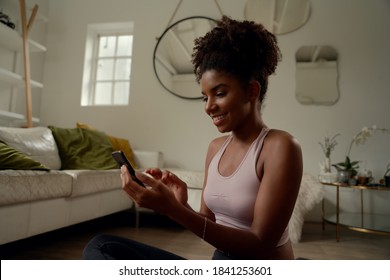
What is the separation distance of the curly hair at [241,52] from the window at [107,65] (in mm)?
2525

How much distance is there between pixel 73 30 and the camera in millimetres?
3041

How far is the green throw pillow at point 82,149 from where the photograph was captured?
1.99 metres

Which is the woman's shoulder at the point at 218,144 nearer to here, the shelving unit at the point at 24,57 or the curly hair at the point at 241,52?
the curly hair at the point at 241,52

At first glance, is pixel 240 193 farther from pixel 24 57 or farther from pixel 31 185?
pixel 24 57

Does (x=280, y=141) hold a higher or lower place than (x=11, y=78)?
lower

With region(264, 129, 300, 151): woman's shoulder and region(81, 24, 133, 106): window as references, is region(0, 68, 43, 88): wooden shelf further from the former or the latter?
region(264, 129, 300, 151): woman's shoulder

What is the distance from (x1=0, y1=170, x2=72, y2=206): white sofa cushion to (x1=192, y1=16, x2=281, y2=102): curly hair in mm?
941

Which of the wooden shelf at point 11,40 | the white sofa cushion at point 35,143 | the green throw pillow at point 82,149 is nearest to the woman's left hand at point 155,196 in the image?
the white sofa cushion at point 35,143

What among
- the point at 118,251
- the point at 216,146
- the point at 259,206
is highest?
the point at 216,146

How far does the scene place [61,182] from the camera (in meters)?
1.37

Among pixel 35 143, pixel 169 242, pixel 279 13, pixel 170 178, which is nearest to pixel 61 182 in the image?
pixel 35 143

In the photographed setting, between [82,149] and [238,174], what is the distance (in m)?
1.80

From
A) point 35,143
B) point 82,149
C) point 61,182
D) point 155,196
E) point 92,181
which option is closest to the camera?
point 155,196

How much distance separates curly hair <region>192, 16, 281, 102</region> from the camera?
554 mm
